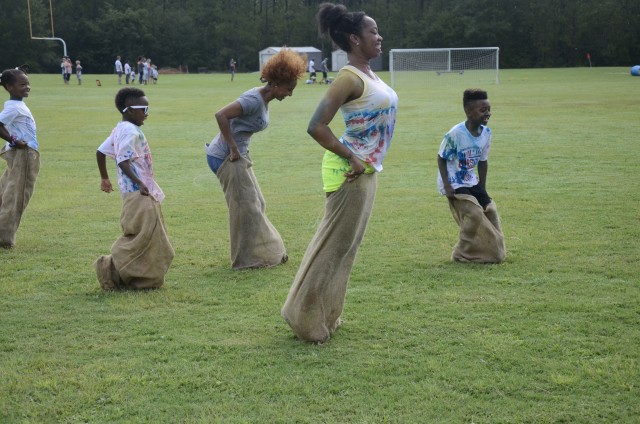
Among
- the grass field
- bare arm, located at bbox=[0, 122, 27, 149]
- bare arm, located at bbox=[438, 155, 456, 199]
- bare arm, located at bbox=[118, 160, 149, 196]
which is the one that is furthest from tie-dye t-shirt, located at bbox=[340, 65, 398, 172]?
bare arm, located at bbox=[0, 122, 27, 149]

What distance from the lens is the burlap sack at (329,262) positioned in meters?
5.59

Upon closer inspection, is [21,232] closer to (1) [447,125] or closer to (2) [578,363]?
(2) [578,363]

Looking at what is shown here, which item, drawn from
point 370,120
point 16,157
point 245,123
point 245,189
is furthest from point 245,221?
point 370,120

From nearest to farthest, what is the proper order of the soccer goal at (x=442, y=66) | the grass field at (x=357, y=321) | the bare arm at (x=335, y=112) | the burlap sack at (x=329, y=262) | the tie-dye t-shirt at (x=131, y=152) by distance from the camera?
1. the grass field at (x=357, y=321)
2. the bare arm at (x=335, y=112)
3. the burlap sack at (x=329, y=262)
4. the tie-dye t-shirt at (x=131, y=152)
5. the soccer goal at (x=442, y=66)

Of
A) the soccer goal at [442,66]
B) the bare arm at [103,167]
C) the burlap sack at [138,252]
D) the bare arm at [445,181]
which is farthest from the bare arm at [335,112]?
the soccer goal at [442,66]

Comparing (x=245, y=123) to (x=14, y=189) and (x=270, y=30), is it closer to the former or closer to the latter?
(x=14, y=189)

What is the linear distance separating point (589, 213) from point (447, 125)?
12.6 meters

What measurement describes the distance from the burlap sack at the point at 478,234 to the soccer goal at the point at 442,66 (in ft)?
132

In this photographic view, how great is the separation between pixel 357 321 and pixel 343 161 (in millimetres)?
1491

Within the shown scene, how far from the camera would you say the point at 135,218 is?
732 centimetres

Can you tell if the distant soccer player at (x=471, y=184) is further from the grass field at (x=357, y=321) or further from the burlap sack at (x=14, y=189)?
the burlap sack at (x=14, y=189)

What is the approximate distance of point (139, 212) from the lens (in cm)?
732

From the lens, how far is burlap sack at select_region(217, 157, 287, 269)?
27.1 feet

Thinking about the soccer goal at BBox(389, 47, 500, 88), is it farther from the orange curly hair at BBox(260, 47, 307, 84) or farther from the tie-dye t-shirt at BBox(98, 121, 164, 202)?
the tie-dye t-shirt at BBox(98, 121, 164, 202)
